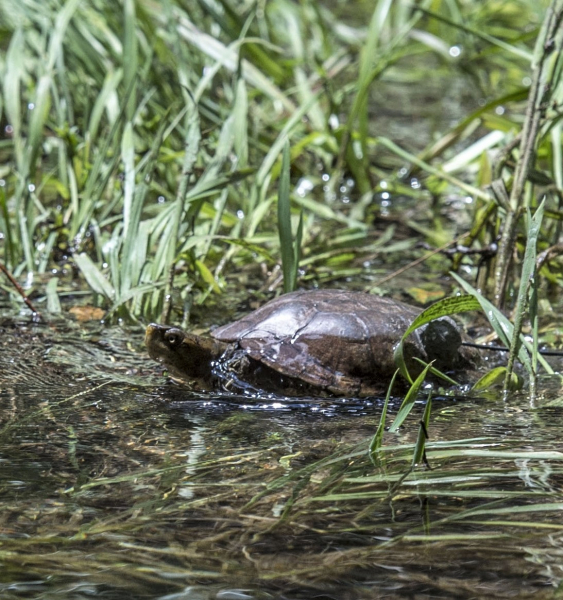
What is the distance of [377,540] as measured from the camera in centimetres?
161

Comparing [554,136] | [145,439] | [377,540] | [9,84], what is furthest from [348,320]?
[9,84]

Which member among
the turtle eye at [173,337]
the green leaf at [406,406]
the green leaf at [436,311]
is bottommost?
the turtle eye at [173,337]

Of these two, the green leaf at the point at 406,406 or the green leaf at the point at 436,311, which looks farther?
the green leaf at the point at 436,311

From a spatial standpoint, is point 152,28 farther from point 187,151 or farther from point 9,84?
point 187,151

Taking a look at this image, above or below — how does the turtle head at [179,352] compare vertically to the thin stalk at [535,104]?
below

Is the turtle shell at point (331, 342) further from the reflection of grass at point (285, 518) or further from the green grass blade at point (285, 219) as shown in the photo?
the reflection of grass at point (285, 518)

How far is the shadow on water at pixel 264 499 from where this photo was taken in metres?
1.49

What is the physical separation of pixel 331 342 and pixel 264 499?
0.90 metres

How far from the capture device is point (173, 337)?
99.7 inches

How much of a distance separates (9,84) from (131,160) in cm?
103

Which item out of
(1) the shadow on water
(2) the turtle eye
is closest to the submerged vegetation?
(1) the shadow on water

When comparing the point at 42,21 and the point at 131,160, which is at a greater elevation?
the point at 42,21

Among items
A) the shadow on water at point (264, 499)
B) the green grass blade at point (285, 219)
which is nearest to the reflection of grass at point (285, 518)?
the shadow on water at point (264, 499)

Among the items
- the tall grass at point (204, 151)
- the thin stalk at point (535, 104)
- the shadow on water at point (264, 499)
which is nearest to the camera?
the shadow on water at point (264, 499)
